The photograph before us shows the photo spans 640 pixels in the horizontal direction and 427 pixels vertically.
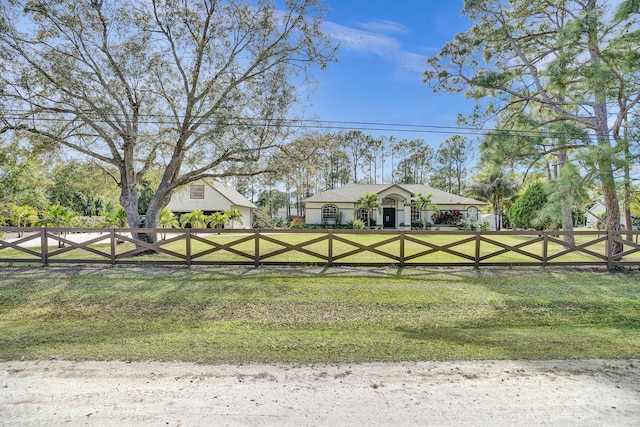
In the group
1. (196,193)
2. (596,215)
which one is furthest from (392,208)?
(196,193)

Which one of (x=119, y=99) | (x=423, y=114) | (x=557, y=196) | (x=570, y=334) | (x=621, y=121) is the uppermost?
(x=423, y=114)

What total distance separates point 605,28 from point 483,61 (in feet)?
14.3

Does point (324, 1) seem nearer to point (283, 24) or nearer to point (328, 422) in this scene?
point (283, 24)

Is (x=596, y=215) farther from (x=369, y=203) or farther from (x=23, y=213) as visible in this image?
(x=23, y=213)

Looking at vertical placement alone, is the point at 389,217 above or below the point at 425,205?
below

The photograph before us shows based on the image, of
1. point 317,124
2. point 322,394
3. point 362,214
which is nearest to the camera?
point 322,394

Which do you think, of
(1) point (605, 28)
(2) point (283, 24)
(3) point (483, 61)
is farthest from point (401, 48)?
(1) point (605, 28)

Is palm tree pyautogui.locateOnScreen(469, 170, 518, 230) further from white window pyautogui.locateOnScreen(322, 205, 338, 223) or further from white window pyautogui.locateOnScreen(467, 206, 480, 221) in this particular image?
white window pyautogui.locateOnScreen(322, 205, 338, 223)

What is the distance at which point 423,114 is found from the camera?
17297mm

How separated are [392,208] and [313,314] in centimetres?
2454

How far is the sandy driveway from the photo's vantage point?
2.57 metres

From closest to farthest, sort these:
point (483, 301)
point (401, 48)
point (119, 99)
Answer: point (483, 301) → point (119, 99) → point (401, 48)

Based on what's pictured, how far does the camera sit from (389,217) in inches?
1147

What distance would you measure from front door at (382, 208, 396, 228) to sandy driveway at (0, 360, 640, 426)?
2540 cm
